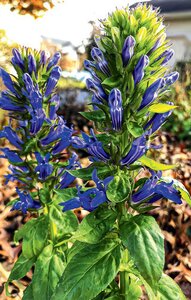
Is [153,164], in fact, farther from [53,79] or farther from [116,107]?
[53,79]

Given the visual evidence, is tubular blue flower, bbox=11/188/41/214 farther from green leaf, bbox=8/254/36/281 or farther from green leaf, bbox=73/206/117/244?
green leaf, bbox=73/206/117/244

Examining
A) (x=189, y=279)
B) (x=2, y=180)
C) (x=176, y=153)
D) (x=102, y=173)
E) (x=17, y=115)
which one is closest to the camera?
(x=102, y=173)

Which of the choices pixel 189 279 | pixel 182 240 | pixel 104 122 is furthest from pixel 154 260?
pixel 182 240

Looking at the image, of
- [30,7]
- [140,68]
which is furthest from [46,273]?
[30,7]

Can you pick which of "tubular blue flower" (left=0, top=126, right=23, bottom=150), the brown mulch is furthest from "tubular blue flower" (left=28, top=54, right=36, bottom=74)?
the brown mulch

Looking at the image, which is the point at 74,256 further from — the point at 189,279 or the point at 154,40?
the point at 189,279

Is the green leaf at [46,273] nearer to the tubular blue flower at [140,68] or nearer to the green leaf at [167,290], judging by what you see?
the green leaf at [167,290]

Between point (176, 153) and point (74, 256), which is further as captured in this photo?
point (176, 153)
